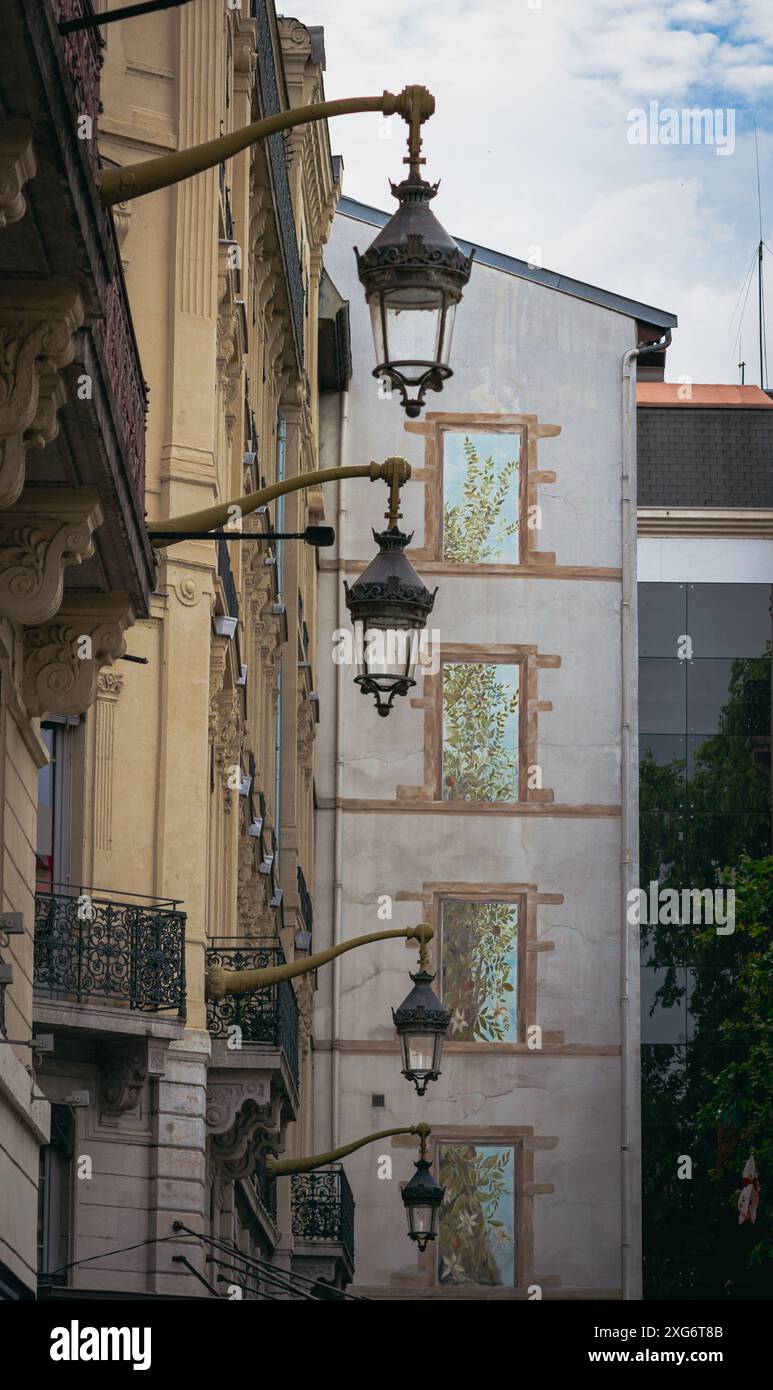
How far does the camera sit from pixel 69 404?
36.6ft

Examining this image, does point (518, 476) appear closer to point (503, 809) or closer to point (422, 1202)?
point (503, 809)

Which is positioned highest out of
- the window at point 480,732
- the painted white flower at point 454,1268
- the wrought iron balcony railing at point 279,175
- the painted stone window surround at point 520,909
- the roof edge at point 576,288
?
the roof edge at point 576,288

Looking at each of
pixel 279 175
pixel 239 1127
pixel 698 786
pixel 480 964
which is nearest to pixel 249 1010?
pixel 239 1127

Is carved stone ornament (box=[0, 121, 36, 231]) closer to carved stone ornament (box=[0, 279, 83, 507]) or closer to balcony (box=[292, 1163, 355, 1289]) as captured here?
carved stone ornament (box=[0, 279, 83, 507])

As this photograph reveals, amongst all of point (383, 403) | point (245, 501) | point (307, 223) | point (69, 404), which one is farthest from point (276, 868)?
point (69, 404)

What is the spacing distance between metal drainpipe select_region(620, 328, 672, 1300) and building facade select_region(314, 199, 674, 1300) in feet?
0.14

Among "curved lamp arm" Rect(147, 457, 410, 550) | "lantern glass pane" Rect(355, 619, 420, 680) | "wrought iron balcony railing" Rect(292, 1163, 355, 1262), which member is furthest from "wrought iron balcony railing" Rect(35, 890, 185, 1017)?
"wrought iron balcony railing" Rect(292, 1163, 355, 1262)

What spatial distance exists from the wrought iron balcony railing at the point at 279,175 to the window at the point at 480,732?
1054 centimetres

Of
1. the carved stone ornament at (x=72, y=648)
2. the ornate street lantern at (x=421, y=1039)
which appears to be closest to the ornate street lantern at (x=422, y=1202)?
the ornate street lantern at (x=421, y=1039)

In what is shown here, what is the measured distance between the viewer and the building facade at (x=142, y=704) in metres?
12.0

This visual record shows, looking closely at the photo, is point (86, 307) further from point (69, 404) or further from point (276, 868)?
point (276, 868)

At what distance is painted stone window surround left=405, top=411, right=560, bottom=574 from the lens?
149 ft

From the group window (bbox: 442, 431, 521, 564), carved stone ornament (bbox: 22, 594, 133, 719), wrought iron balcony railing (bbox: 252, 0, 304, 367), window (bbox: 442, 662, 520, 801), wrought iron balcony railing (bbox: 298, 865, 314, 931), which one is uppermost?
window (bbox: 442, 431, 521, 564)

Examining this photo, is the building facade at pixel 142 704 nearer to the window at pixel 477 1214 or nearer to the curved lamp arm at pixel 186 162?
the curved lamp arm at pixel 186 162
